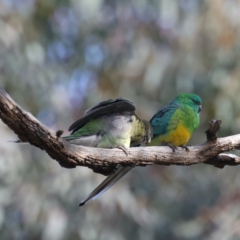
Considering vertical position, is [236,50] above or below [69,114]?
above

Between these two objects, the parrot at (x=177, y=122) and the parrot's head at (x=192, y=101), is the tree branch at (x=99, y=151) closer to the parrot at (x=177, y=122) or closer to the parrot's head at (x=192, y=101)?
the parrot at (x=177, y=122)

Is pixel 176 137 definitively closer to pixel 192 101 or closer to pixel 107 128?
pixel 192 101

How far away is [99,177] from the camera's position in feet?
22.6

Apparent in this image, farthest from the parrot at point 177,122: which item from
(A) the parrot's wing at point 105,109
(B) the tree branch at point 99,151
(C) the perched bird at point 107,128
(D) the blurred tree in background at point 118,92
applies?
(D) the blurred tree in background at point 118,92

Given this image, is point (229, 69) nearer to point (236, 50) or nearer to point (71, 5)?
point (236, 50)

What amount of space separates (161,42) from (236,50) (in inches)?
69.8

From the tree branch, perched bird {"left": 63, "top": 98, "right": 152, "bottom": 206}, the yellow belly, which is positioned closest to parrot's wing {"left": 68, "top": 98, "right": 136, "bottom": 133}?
perched bird {"left": 63, "top": 98, "right": 152, "bottom": 206}

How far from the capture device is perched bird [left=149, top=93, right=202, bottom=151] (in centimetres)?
374

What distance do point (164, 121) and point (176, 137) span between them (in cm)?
19

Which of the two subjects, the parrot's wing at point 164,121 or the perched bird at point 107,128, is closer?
the perched bird at point 107,128

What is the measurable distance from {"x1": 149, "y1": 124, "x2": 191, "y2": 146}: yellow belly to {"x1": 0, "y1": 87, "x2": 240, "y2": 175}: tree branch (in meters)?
0.76

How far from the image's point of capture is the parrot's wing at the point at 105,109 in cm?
304

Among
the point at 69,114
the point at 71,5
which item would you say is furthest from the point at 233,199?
→ the point at 71,5

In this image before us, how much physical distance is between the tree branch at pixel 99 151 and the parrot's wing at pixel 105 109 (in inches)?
14.2
